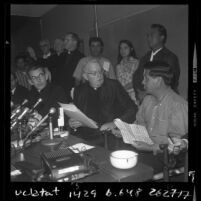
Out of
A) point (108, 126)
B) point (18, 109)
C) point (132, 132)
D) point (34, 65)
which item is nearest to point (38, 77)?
point (34, 65)

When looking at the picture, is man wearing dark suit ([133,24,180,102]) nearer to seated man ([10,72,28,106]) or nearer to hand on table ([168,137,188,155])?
hand on table ([168,137,188,155])

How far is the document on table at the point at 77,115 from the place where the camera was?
118 cm

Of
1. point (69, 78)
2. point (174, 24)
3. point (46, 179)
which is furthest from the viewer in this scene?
point (69, 78)

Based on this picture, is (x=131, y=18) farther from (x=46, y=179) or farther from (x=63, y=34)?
(x=46, y=179)

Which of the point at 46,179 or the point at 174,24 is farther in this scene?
the point at 174,24

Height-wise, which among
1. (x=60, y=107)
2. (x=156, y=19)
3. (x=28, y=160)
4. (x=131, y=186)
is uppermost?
(x=156, y=19)

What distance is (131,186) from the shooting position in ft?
3.37

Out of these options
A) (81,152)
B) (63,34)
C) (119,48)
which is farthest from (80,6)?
(81,152)

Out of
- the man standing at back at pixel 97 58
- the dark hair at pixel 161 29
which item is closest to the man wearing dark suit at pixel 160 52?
the dark hair at pixel 161 29

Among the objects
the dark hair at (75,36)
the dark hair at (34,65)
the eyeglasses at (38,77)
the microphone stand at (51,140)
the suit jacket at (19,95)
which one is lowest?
the microphone stand at (51,140)

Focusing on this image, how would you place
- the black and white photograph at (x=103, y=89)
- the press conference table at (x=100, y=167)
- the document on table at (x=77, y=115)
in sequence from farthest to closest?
the document on table at (x=77, y=115), the black and white photograph at (x=103, y=89), the press conference table at (x=100, y=167)

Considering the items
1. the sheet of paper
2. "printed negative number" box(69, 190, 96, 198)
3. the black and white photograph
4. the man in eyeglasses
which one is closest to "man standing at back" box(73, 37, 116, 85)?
the black and white photograph

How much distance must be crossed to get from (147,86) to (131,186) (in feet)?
1.41

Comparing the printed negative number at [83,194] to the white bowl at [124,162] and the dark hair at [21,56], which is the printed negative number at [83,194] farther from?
the dark hair at [21,56]
